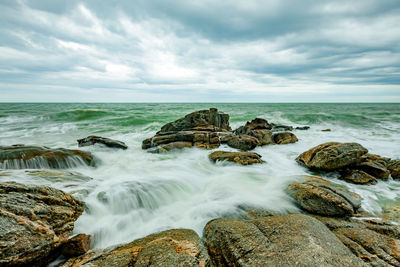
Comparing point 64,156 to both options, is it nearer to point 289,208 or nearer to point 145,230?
point 145,230

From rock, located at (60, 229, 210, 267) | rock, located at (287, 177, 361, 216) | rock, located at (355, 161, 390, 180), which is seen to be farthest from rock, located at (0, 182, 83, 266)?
rock, located at (355, 161, 390, 180)

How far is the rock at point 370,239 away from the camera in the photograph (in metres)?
2.57

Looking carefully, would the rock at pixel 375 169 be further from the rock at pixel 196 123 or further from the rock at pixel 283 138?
the rock at pixel 196 123

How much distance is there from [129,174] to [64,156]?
2662mm

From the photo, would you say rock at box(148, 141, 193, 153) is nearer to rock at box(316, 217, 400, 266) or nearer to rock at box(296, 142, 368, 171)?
rock at box(296, 142, 368, 171)

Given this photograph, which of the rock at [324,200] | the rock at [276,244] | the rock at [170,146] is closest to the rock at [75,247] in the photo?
the rock at [276,244]

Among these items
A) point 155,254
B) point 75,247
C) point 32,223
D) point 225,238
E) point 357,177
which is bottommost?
point 357,177

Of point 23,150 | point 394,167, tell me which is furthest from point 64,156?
point 394,167

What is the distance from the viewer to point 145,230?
3807 mm

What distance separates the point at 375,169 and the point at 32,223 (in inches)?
364

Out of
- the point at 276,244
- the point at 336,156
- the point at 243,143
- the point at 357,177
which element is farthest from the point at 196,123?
the point at 276,244

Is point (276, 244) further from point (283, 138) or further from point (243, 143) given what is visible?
point (283, 138)

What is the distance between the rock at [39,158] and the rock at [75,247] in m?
4.87

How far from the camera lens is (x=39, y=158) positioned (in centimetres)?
652
